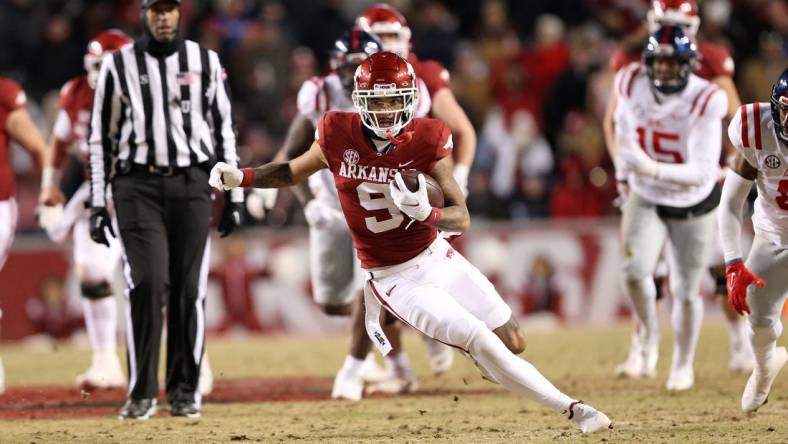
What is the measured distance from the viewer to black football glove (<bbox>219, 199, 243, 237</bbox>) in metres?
Result: 6.76

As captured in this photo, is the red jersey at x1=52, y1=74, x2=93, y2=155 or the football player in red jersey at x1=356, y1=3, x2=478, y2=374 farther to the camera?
the red jersey at x1=52, y1=74, x2=93, y2=155

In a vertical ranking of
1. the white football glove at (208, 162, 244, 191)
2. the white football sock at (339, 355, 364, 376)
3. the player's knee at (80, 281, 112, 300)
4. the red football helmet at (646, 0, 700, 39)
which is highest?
the red football helmet at (646, 0, 700, 39)

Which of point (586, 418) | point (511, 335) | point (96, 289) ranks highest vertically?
point (511, 335)

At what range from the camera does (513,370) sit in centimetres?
538

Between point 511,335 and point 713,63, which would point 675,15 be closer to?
point 713,63

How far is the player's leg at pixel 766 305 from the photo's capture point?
596 centimetres

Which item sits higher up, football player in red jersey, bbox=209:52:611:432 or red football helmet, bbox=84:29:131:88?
red football helmet, bbox=84:29:131:88

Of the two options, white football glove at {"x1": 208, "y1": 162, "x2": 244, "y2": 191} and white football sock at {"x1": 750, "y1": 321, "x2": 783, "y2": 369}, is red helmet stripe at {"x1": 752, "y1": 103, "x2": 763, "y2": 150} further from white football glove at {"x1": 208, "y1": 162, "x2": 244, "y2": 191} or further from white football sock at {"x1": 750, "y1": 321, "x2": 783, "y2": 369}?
white football glove at {"x1": 208, "y1": 162, "x2": 244, "y2": 191}

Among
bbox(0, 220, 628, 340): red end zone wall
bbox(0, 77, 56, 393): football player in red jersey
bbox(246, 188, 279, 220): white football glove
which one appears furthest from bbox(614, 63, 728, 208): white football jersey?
bbox(0, 220, 628, 340): red end zone wall

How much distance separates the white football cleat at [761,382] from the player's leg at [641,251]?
160cm

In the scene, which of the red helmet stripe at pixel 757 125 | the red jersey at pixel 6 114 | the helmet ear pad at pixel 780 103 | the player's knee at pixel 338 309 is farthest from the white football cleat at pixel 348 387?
the helmet ear pad at pixel 780 103

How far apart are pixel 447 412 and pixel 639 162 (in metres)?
1.83

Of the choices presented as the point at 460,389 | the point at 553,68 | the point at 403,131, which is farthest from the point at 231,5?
the point at 403,131

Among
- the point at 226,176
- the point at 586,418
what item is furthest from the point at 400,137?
the point at 586,418
